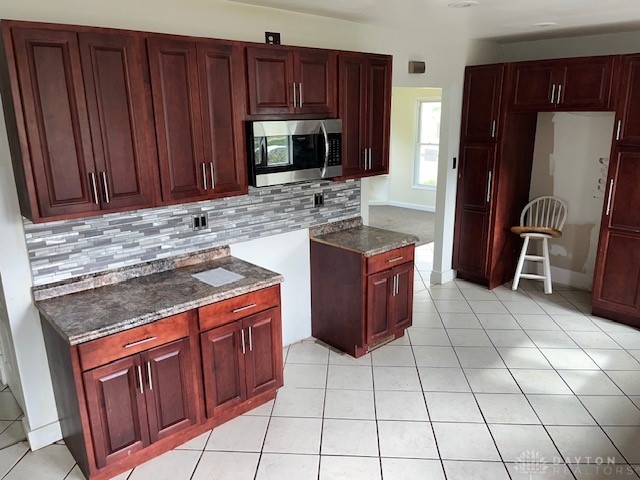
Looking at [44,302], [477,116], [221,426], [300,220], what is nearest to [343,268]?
[300,220]

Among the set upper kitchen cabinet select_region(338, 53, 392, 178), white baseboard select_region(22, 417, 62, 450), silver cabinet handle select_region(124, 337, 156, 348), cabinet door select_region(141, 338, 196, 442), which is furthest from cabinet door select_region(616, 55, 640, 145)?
white baseboard select_region(22, 417, 62, 450)

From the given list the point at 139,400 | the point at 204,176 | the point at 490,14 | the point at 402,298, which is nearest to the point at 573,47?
the point at 490,14

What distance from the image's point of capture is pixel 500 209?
462 cm

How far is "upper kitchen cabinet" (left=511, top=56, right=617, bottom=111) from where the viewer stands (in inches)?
148

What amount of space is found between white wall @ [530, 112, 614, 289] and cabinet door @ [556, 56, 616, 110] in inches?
24.5

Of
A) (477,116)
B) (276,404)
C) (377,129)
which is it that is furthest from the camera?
(477,116)

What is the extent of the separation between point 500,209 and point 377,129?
183cm

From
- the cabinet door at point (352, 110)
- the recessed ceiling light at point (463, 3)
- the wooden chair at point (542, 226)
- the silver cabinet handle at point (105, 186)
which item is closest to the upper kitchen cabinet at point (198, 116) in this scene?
the silver cabinet handle at point (105, 186)

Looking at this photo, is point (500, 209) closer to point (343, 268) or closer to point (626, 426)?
point (343, 268)

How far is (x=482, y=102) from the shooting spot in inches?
176

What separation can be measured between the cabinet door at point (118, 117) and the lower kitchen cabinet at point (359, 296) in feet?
4.83

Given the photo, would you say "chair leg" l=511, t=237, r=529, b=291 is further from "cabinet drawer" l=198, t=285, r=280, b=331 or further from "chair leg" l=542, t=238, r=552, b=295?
"cabinet drawer" l=198, t=285, r=280, b=331

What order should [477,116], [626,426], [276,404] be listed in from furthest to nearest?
[477,116] → [276,404] → [626,426]

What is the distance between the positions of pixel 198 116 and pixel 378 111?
1443 mm
